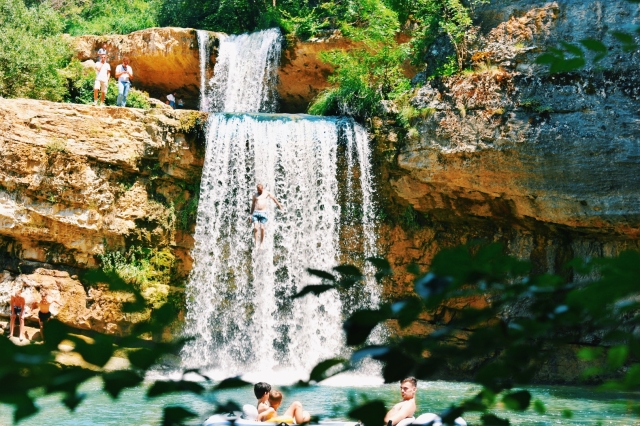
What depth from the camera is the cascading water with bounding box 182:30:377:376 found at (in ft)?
46.3

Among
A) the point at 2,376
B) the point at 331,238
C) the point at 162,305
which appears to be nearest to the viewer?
the point at 2,376

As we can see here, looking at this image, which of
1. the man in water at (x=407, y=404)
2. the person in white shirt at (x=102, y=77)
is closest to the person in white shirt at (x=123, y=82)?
the person in white shirt at (x=102, y=77)

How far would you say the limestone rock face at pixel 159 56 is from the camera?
17.7m

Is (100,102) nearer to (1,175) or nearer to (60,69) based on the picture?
(60,69)

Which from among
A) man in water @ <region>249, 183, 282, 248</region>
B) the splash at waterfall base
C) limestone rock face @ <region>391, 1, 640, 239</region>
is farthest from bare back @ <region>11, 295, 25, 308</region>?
limestone rock face @ <region>391, 1, 640, 239</region>

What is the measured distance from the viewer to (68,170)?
1341 centimetres

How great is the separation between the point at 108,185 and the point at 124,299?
1296 cm

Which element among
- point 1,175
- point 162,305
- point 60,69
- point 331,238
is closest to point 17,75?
point 60,69

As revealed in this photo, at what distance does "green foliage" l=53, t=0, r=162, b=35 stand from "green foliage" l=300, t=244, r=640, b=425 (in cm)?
2216

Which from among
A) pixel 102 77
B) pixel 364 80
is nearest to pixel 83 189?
pixel 102 77

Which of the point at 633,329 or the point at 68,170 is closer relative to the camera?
the point at 633,329

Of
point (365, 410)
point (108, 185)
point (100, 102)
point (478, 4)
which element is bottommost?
point (365, 410)

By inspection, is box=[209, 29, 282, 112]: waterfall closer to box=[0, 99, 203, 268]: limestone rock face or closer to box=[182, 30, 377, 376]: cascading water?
box=[182, 30, 377, 376]: cascading water

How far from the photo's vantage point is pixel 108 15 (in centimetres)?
2553
